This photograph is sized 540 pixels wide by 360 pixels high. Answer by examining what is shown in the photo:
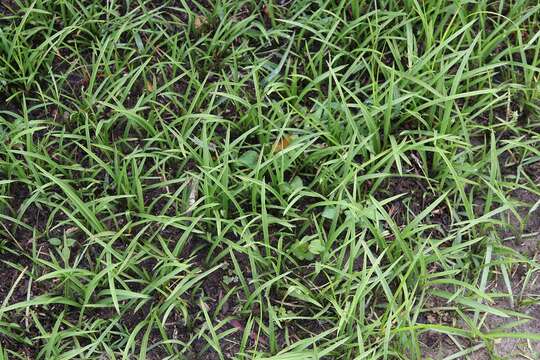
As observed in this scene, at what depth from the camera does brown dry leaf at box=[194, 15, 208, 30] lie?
120 inches

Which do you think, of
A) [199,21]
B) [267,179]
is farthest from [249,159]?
[199,21]

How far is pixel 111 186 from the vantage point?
2.70 metres

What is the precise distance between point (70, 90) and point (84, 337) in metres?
1.13

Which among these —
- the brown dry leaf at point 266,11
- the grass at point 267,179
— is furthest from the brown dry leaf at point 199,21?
the brown dry leaf at point 266,11

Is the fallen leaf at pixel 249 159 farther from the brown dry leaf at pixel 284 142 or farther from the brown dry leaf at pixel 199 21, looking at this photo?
the brown dry leaf at pixel 199 21

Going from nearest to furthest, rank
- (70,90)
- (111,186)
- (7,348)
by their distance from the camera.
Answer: (7,348)
(111,186)
(70,90)

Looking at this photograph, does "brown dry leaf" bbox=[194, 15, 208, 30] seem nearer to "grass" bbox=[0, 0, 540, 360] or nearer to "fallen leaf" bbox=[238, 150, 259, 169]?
"grass" bbox=[0, 0, 540, 360]

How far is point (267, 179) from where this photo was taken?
2.74 m

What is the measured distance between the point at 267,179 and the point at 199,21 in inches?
34.5

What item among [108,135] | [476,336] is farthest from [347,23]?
[476,336]

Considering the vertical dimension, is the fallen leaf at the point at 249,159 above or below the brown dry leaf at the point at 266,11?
below

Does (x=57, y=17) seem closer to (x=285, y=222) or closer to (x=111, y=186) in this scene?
(x=111, y=186)

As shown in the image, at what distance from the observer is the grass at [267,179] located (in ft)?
8.02

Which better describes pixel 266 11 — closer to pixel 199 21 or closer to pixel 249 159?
pixel 199 21
